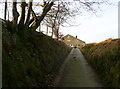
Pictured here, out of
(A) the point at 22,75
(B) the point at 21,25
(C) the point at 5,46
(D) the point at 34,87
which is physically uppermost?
(B) the point at 21,25

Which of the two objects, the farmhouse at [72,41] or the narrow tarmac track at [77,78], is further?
the farmhouse at [72,41]

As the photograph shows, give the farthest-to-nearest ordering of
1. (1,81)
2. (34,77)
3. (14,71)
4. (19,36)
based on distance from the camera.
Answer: (19,36) < (34,77) < (14,71) < (1,81)

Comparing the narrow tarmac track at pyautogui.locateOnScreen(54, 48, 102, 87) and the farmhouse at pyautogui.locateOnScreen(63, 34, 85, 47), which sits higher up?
the farmhouse at pyautogui.locateOnScreen(63, 34, 85, 47)

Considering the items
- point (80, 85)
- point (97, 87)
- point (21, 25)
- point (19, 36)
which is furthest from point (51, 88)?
point (21, 25)

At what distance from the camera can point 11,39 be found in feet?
22.9

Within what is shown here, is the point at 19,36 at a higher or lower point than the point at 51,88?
higher

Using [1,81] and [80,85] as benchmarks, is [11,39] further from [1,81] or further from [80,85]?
[80,85]

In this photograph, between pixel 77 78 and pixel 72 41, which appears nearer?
pixel 77 78

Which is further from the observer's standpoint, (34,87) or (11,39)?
(11,39)

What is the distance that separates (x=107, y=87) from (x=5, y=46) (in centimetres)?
480

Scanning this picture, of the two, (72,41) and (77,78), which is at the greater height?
(72,41)

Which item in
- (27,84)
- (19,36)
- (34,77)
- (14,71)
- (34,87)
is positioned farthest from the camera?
(19,36)

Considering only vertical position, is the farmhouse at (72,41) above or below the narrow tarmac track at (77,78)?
above

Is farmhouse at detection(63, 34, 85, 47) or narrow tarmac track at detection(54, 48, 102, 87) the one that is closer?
narrow tarmac track at detection(54, 48, 102, 87)
